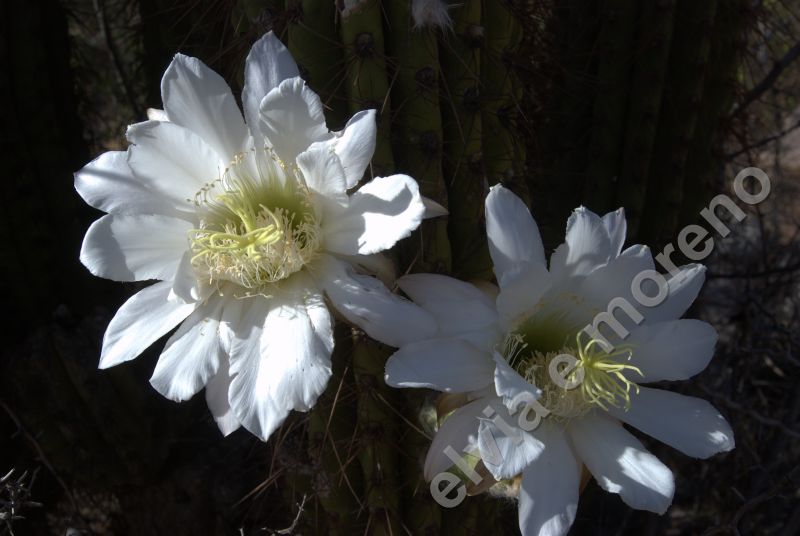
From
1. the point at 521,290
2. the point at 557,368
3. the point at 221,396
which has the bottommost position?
the point at 221,396

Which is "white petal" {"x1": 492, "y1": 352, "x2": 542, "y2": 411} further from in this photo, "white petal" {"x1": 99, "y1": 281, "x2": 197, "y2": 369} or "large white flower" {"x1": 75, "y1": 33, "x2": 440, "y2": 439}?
"white petal" {"x1": 99, "y1": 281, "x2": 197, "y2": 369}

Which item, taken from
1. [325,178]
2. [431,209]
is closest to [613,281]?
[431,209]

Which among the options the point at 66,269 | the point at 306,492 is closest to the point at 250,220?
the point at 306,492

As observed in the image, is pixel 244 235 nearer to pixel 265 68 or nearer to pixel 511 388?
pixel 265 68

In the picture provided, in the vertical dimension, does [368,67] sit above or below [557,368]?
above

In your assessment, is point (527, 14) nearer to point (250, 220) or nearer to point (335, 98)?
point (335, 98)

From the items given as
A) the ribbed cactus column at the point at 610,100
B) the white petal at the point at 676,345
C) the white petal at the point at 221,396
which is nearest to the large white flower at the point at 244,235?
the white petal at the point at 221,396

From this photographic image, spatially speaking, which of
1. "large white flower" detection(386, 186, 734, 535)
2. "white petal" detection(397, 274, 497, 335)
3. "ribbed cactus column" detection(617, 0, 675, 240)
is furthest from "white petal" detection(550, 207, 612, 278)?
"ribbed cactus column" detection(617, 0, 675, 240)
